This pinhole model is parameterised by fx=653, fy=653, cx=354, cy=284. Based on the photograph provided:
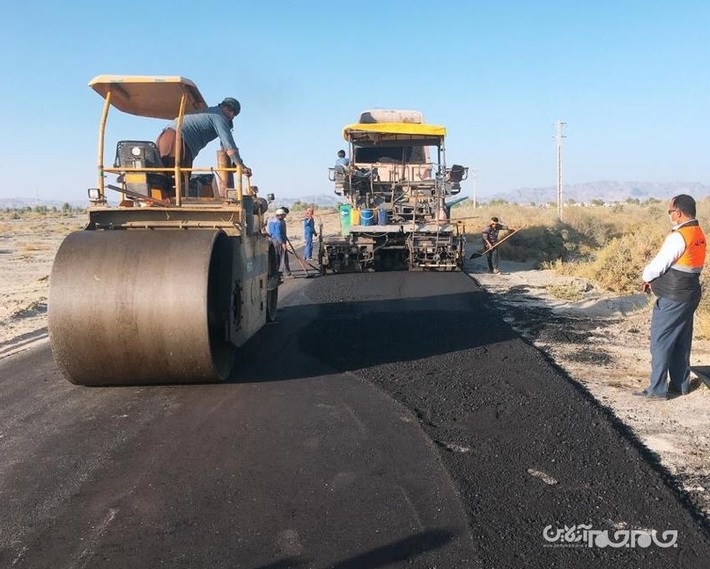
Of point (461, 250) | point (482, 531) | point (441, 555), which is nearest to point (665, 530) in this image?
point (482, 531)

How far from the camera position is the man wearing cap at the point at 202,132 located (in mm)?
6961

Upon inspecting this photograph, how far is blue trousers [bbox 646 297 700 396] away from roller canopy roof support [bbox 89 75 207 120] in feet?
16.1

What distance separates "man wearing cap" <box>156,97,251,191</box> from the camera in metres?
6.96

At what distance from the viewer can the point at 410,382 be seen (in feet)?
19.3

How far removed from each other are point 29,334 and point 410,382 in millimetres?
5879

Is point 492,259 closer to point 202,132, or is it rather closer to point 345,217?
point 345,217

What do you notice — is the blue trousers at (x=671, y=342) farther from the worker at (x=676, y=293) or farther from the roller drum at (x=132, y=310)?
the roller drum at (x=132, y=310)

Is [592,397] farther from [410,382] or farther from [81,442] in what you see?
[81,442]

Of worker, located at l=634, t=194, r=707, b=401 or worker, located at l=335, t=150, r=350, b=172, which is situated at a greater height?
worker, located at l=335, t=150, r=350, b=172

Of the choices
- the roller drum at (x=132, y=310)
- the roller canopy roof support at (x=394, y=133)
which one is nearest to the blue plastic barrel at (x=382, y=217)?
the roller canopy roof support at (x=394, y=133)

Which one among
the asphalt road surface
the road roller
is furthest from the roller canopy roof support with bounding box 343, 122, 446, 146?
the asphalt road surface

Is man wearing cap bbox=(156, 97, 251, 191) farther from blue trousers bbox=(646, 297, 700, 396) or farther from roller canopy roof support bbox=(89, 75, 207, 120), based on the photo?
blue trousers bbox=(646, 297, 700, 396)

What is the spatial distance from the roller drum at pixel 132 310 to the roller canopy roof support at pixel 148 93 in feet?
5.95

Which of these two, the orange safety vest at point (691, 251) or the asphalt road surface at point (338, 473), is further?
the orange safety vest at point (691, 251)
